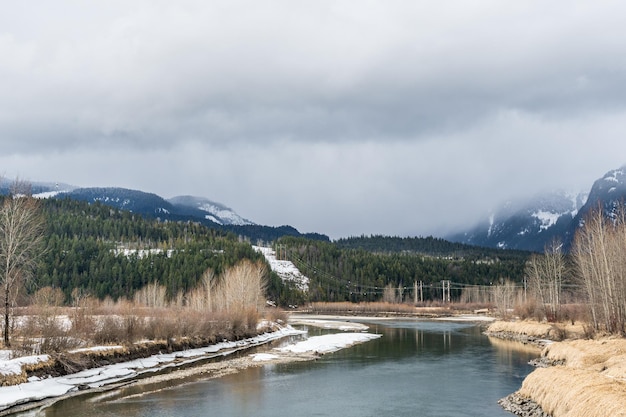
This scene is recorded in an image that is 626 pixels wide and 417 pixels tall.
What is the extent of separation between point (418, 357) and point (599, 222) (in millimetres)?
26506

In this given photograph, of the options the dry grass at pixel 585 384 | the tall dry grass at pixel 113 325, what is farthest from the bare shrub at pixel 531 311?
the tall dry grass at pixel 113 325

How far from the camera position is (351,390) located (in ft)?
126

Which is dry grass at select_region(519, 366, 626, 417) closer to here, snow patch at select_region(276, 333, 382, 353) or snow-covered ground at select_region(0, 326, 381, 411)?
snow-covered ground at select_region(0, 326, 381, 411)

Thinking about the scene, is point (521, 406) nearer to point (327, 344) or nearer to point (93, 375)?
point (93, 375)

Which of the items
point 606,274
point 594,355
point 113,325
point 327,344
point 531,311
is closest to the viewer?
point 594,355

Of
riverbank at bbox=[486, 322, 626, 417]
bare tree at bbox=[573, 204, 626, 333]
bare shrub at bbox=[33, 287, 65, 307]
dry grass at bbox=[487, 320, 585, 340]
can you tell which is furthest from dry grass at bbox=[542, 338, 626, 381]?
bare shrub at bbox=[33, 287, 65, 307]

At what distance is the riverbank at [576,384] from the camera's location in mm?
22406

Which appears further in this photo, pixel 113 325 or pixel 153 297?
pixel 153 297

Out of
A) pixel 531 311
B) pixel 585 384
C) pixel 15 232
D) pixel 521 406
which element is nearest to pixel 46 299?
pixel 15 232

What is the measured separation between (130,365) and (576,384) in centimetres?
3565

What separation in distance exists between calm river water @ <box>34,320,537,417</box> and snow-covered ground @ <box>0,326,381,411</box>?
3011 mm

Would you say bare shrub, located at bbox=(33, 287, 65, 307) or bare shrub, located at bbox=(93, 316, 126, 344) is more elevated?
bare shrub, located at bbox=(33, 287, 65, 307)

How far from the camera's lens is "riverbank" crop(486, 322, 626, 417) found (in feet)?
73.5

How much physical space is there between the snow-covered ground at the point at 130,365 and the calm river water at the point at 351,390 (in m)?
3.01
